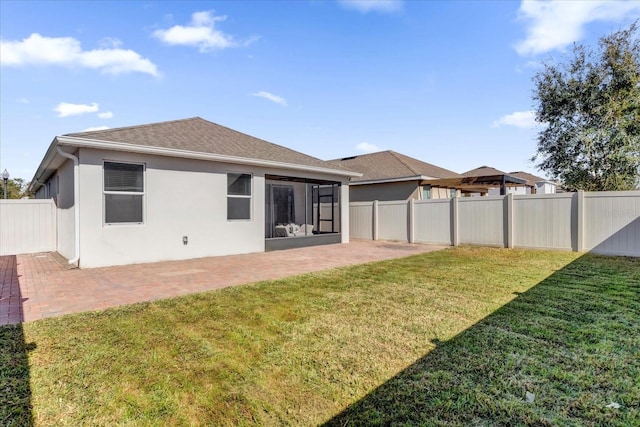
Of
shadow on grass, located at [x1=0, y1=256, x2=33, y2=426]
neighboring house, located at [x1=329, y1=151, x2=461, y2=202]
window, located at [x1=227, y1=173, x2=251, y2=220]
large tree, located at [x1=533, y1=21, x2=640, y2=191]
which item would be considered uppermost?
large tree, located at [x1=533, y1=21, x2=640, y2=191]

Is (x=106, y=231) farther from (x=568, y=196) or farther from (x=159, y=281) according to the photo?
(x=568, y=196)

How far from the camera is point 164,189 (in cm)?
905

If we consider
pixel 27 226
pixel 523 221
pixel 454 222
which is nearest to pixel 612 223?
pixel 523 221

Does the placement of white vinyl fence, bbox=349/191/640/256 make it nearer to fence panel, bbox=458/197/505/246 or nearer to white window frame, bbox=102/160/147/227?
fence panel, bbox=458/197/505/246

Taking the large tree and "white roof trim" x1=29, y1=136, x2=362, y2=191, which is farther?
the large tree

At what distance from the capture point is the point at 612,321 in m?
4.12

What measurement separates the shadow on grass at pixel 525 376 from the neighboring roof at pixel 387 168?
11880 millimetres

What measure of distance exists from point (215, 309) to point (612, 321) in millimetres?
5296

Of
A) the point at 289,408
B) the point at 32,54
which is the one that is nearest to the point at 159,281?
the point at 289,408

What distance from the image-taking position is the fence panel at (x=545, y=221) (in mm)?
10289

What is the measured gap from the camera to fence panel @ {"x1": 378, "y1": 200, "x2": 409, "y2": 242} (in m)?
14.4

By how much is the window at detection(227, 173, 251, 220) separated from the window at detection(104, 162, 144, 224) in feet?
8.60

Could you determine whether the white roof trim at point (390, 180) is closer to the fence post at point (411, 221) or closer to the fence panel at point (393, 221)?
the fence panel at point (393, 221)

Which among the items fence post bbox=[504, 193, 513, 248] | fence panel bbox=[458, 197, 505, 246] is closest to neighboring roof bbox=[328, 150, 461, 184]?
fence panel bbox=[458, 197, 505, 246]
